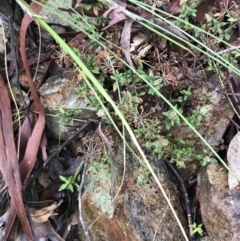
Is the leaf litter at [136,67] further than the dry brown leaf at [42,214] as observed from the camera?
No

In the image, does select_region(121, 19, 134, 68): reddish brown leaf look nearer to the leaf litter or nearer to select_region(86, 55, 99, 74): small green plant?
the leaf litter

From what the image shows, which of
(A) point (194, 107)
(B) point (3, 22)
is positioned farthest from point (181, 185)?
(B) point (3, 22)

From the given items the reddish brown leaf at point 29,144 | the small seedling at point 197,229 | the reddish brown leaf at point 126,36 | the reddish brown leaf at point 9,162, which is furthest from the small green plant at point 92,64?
the small seedling at point 197,229

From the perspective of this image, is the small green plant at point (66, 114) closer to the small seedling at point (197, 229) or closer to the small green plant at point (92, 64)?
the small green plant at point (92, 64)

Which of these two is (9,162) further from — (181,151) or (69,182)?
(181,151)

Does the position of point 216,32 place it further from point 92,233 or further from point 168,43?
point 92,233

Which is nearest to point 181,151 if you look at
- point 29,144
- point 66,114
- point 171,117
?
point 171,117
